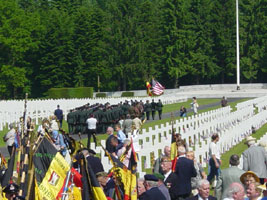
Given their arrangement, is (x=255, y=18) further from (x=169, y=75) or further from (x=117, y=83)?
(x=117, y=83)

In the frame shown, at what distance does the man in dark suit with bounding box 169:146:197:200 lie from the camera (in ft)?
38.2

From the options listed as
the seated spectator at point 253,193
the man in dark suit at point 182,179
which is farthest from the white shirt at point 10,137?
the seated spectator at point 253,193

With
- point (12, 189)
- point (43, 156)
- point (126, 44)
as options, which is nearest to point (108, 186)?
point (43, 156)

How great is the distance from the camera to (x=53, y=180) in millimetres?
8609

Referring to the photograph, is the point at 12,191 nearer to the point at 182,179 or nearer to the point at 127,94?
the point at 182,179

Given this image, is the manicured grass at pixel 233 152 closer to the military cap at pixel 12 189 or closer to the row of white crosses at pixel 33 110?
the military cap at pixel 12 189

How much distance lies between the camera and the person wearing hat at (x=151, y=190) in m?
9.45

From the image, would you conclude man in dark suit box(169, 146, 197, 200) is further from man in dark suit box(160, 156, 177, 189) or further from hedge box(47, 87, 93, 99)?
hedge box(47, 87, 93, 99)

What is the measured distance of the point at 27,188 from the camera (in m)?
7.97

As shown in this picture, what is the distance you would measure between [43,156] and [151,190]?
158 centimetres

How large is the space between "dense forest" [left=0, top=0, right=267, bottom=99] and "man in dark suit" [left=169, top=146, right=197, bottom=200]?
245ft

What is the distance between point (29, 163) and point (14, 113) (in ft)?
126

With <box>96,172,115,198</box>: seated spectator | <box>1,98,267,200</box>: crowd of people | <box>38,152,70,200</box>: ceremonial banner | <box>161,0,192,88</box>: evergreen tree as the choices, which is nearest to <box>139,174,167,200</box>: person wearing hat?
<box>1,98,267,200</box>: crowd of people

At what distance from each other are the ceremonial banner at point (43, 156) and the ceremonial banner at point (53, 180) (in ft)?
2.86
